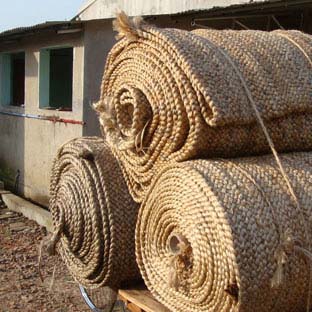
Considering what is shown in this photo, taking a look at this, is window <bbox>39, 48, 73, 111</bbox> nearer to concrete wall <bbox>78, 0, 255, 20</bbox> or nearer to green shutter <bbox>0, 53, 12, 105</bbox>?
green shutter <bbox>0, 53, 12, 105</bbox>

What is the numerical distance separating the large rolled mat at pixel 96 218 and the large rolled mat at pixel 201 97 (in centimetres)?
16

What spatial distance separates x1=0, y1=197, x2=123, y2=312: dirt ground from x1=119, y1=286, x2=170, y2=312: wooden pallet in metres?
1.50

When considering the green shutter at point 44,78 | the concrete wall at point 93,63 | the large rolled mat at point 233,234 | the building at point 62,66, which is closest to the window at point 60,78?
the building at point 62,66

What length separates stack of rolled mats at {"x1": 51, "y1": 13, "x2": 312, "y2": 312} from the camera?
6.46 feet

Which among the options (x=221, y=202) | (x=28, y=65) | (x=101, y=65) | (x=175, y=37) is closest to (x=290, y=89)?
(x=175, y=37)

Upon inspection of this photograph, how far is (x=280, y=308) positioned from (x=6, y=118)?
9.81 meters

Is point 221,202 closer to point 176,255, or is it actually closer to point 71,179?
point 176,255

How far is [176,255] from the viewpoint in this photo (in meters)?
2.12

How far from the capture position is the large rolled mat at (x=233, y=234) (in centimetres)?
193

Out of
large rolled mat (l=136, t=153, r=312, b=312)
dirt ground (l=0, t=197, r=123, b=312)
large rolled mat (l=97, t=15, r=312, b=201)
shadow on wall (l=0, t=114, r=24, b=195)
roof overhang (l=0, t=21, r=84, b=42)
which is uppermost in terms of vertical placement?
roof overhang (l=0, t=21, r=84, b=42)

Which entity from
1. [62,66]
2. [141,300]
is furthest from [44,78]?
[141,300]

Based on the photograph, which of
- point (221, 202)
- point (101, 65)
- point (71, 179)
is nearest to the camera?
point (221, 202)

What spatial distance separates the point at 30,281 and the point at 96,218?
3.63 meters

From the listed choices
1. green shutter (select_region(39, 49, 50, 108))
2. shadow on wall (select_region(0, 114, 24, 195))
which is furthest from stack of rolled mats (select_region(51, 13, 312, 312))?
shadow on wall (select_region(0, 114, 24, 195))
